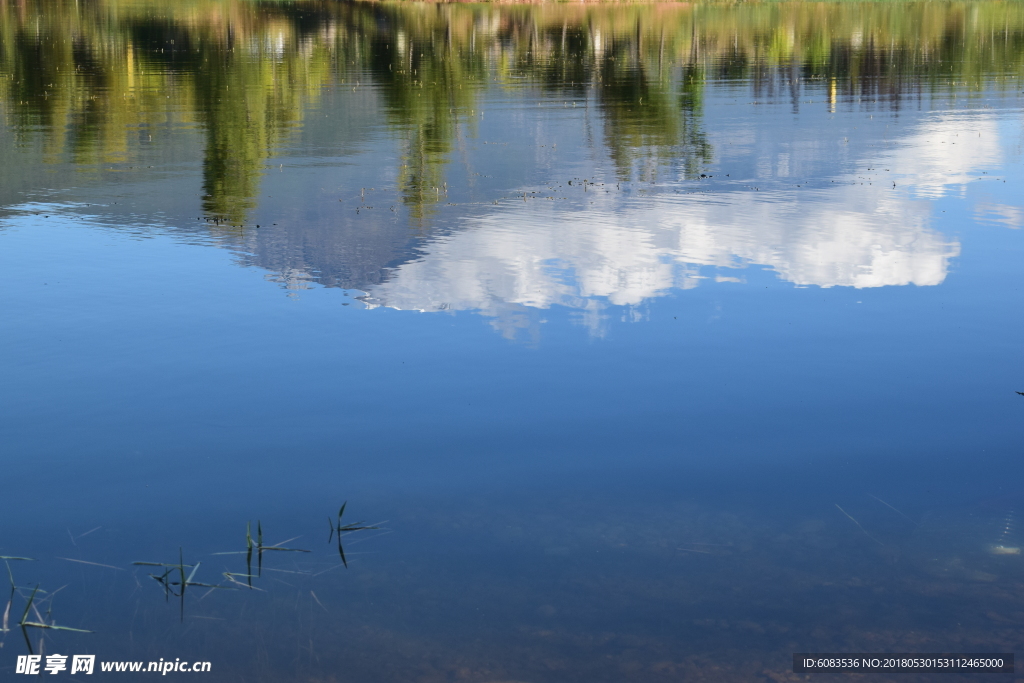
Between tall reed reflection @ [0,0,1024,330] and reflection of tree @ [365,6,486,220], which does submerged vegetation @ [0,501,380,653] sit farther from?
reflection of tree @ [365,6,486,220]

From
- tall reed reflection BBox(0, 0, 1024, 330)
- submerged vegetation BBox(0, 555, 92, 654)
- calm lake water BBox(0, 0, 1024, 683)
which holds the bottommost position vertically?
submerged vegetation BBox(0, 555, 92, 654)

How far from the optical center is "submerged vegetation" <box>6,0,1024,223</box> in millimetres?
29891

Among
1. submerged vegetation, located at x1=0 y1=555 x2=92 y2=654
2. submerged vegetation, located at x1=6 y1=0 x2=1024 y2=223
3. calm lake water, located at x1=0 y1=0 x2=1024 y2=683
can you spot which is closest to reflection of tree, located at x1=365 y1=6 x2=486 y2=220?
submerged vegetation, located at x1=6 y1=0 x2=1024 y2=223

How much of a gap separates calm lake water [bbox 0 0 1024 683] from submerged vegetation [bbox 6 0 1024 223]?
5.53 ft

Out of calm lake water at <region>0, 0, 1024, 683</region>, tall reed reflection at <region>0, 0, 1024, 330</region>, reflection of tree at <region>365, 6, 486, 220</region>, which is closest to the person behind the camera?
calm lake water at <region>0, 0, 1024, 683</region>

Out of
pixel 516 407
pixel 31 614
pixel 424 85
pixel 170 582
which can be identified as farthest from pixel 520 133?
pixel 31 614

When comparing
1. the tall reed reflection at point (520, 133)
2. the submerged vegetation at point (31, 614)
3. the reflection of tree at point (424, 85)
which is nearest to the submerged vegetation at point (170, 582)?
the submerged vegetation at point (31, 614)

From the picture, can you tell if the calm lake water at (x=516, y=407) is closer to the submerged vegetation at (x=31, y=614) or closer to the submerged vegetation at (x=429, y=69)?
the submerged vegetation at (x=31, y=614)

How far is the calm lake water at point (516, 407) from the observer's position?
712cm

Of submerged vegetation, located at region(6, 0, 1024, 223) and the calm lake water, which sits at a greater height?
submerged vegetation, located at region(6, 0, 1024, 223)

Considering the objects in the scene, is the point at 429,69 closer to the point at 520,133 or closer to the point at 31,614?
the point at 520,133

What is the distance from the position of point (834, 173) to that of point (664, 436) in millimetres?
15928

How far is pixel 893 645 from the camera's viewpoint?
677 cm

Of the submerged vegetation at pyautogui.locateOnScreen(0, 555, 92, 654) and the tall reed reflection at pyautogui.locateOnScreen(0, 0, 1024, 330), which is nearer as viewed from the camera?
the submerged vegetation at pyautogui.locateOnScreen(0, 555, 92, 654)
